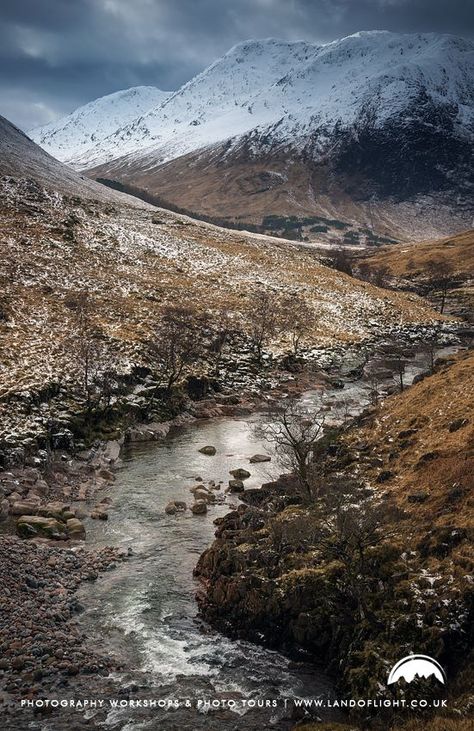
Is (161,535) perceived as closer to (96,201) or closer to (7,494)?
(7,494)

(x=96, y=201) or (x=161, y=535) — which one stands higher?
(x=96, y=201)

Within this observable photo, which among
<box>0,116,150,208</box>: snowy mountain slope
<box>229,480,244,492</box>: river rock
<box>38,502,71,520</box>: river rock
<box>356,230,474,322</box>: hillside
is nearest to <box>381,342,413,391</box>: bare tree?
<box>356,230,474,322</box>: hillside

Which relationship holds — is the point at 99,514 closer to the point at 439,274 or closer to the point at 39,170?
the point at 39,170

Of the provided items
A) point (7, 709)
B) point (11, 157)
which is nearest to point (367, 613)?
point (7, 709)

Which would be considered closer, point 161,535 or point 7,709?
point 7,709

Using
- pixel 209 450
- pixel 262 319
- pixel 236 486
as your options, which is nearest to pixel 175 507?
pixel 236 486
